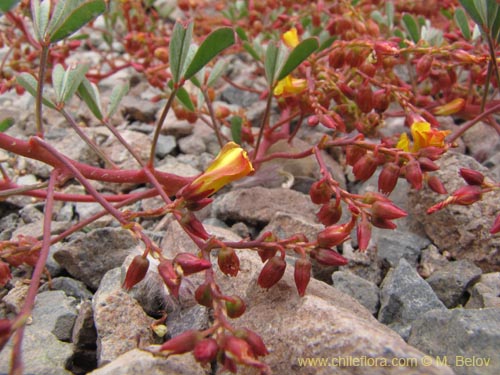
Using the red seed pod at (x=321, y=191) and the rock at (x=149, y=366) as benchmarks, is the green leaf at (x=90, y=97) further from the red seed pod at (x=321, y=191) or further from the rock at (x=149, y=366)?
the rock at (x=149, y=366)

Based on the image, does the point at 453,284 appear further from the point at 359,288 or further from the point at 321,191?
the point at 321,191

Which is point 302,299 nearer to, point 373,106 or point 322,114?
point 322,114

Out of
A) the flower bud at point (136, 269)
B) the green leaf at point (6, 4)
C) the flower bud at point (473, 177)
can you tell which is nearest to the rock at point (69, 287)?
the flower bud at point (136, 269)

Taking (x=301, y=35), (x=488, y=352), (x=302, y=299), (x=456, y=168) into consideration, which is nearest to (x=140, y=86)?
(x=301, y=35)

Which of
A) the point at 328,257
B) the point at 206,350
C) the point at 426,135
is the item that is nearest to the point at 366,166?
the point at 426,135

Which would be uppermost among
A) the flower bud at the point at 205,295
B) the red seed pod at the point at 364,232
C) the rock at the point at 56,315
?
the flower bud at the point at 205,295

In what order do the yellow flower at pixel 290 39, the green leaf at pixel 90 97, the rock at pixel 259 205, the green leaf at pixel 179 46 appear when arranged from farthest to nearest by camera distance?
the yellow flower at pixel 290 39, the rock at pixel 259 205, the green leaf at pixel 90 97, the green leaf at pixel 179 46
